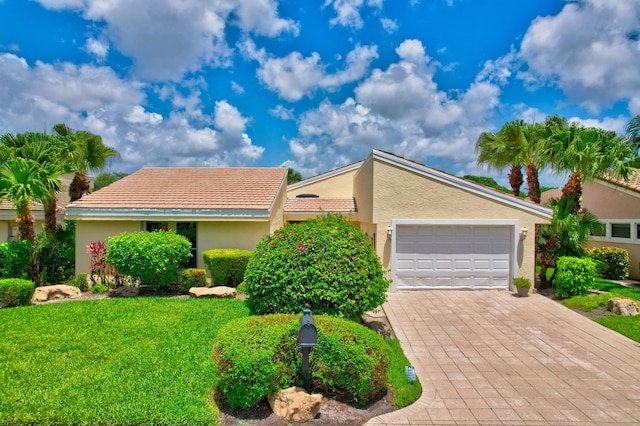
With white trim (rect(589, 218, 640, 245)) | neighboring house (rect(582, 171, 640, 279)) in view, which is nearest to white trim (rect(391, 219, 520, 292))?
neighboring house (rect(582, 171, 640, 279))

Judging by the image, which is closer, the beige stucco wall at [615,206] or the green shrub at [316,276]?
the green shrub at [316,276]

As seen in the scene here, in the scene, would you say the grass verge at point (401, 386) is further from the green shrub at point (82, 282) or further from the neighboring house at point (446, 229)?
the green shrub at point (82, 282)

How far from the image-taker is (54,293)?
40.4 feet

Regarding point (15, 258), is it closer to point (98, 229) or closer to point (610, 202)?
point (98, 229)

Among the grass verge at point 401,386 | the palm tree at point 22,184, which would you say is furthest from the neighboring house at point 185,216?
the grass verge at point 401,386

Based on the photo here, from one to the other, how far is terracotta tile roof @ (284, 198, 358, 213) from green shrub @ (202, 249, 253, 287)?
5416 millimetres

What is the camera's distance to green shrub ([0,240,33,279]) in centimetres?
1287

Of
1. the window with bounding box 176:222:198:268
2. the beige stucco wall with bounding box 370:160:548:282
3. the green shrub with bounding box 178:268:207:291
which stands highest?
the beige stucco wall with bounding box 370:160:548:282

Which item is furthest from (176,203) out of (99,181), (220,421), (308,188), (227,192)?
(99,181)

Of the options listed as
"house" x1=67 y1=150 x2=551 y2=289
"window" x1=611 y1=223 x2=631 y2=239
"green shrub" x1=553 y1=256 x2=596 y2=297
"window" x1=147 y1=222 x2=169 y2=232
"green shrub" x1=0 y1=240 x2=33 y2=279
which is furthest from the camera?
"window" x1=611 y1=223 x2=631 y2=239

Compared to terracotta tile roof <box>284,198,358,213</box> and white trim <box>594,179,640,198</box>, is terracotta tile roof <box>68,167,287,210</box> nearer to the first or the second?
terracotta tile roof <box>284,198,358,213</box>

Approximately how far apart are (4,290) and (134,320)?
4.51m

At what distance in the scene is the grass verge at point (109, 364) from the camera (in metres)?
5.07

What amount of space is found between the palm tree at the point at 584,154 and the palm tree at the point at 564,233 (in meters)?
0.41
